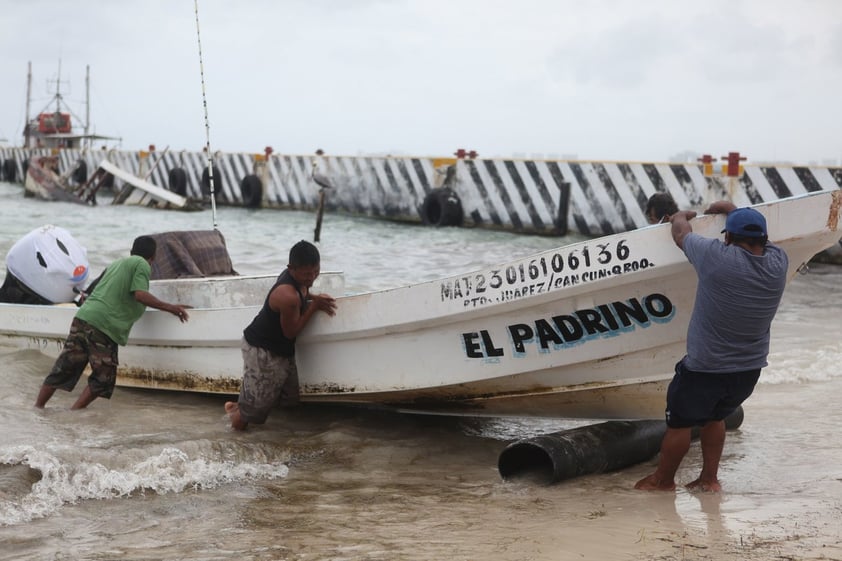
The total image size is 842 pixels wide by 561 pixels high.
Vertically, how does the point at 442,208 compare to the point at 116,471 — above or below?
above

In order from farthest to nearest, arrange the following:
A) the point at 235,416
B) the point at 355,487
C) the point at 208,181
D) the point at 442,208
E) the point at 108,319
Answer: the point at 208,181 < the point at 442,208 < the point at 108,319 < the point at 235,416 < the point at 355,487

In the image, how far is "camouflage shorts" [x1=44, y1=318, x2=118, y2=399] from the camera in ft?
21.8

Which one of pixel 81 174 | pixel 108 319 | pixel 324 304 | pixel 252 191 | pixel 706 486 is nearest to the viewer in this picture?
pixel 706 486

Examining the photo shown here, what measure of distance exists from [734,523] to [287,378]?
297 centimetres

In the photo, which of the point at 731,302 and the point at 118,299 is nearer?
the point at 731,302

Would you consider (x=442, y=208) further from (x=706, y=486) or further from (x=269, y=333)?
(x=706, y=486)

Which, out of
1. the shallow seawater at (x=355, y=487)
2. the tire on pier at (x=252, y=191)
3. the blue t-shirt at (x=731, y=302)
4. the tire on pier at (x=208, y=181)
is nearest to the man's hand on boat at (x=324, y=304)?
the shallow seawater at (x=355, y=487)

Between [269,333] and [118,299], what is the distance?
1.29m

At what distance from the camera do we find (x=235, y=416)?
6.31 metres

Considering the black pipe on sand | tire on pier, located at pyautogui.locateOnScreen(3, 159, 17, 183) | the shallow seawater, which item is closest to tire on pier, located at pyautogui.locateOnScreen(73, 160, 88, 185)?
tire on pier, located at pyautogui.locateOnScreen(3, 159, 17, 183)

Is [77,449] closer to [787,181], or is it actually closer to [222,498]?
[222,498]

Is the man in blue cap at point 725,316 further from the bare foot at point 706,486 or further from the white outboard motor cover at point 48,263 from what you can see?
the white outboard motor cover at point 48,263

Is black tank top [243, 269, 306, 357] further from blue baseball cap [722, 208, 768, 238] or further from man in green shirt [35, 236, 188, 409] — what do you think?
blue baseball cap [722, 208, 768, 238]

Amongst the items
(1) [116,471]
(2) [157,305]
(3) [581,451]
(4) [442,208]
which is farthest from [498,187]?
(1) [116,471]
